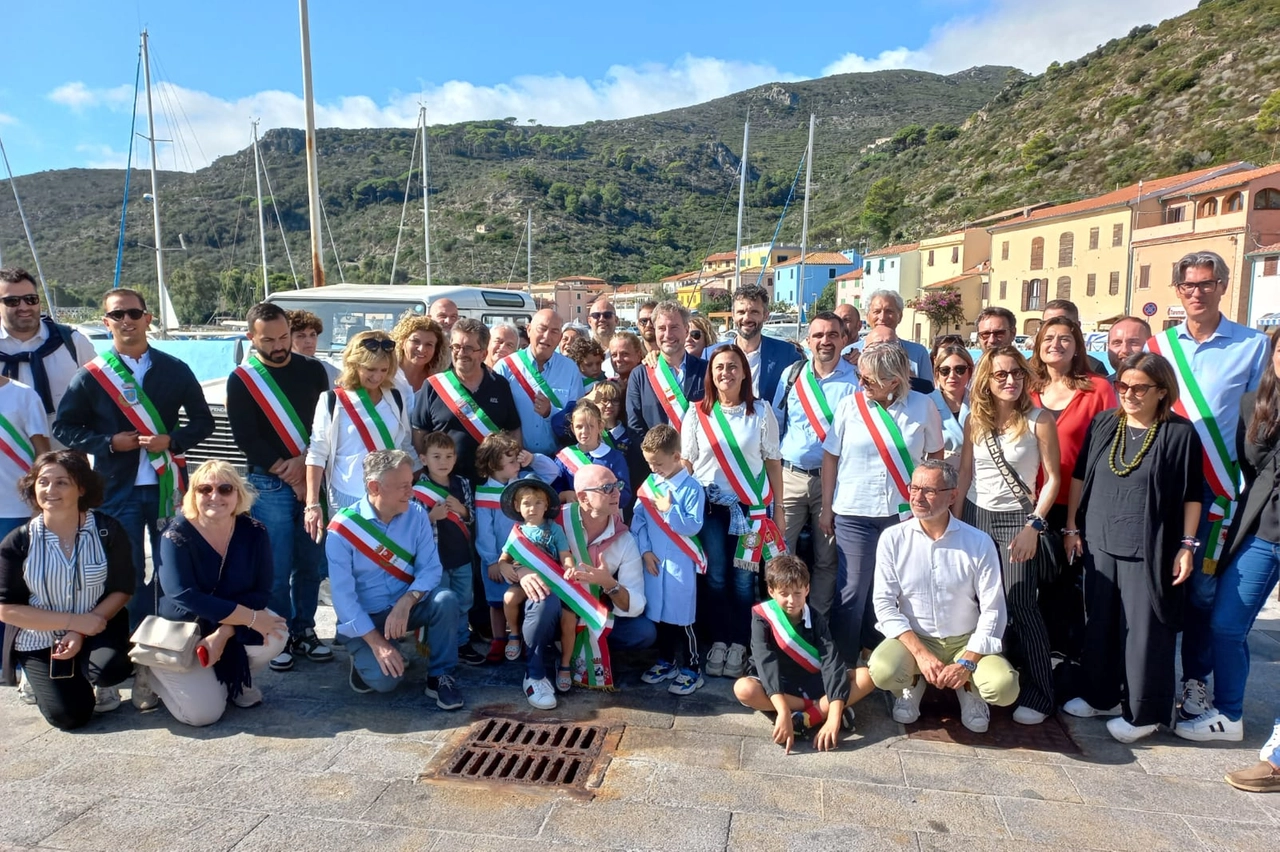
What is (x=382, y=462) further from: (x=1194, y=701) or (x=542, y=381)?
(x=1194, y=701)

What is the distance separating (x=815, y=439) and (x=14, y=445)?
4.33 m

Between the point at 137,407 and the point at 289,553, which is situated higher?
the point at 137,407

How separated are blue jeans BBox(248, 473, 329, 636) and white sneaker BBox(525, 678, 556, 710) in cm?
144

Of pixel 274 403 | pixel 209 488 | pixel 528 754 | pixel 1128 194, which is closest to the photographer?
pixel 528 754

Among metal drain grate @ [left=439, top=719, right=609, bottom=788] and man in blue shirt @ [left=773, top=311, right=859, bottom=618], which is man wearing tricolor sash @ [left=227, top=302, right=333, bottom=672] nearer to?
metal drain grate @ [left=439, top=719, right=609, bottom=788]

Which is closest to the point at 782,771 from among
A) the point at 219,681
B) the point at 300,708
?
the point at 300,708

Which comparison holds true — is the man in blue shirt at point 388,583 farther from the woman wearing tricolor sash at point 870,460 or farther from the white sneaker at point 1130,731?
the white sneaker at point 1130,731

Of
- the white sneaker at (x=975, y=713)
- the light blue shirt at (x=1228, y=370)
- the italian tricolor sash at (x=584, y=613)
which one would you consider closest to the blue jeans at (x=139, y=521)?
the italian tricolor sash at (x=584, y=613)

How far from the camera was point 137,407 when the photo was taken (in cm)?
450

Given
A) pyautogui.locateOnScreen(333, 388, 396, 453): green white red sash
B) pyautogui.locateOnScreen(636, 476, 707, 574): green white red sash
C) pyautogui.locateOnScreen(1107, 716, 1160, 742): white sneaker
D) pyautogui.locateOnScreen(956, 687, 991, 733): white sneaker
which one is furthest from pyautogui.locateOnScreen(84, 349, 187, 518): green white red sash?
pyautogui.locateOnScreen(1107, 716, 1160, 742): white sneaker

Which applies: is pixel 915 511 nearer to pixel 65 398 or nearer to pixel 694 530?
pixel 694 530

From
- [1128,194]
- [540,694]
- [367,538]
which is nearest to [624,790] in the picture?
[540,694]

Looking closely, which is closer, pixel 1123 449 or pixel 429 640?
pixel 1123 449

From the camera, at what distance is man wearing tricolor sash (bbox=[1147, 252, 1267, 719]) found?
3.90 m
